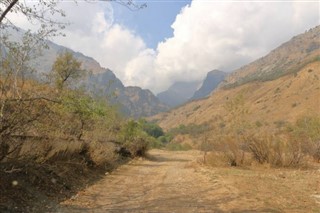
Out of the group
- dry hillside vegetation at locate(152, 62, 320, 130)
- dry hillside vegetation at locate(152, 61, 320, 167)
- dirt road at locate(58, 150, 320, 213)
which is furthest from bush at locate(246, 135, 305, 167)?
dry hillside vegetation at locate(152, 62, 320, 130)

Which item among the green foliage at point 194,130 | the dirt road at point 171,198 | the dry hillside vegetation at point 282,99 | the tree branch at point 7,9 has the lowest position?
the dirt road at point 171,198

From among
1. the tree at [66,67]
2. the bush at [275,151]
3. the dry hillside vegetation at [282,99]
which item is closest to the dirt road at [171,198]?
the bush at [275,151]

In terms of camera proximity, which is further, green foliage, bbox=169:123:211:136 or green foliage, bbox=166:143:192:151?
green foliage, bbox=169:123:211:136

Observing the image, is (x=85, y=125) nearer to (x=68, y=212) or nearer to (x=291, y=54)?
(x=68, y=212)

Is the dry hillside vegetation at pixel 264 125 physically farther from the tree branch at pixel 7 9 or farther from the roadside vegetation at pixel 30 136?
the tree branch at pixel 7 9

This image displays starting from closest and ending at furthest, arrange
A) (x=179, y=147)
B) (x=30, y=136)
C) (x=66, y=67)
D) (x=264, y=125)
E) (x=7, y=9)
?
1. (x=7, y=9)
2. (x=30, y=136)
3. (x=66, y=67)
4. (x=179, y=147)
5. (x=264, y=125)

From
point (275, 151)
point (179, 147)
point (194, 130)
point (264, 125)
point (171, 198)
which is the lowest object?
point (171, 198)

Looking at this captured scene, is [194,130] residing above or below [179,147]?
above

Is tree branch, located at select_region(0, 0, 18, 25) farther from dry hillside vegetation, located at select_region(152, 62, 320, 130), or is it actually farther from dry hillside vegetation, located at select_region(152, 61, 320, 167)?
dry hillside vegetation, located at select_region(152, 62, 320, 130)

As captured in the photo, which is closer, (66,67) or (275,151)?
(275,151)

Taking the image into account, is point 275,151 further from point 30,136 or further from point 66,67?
point 66,67

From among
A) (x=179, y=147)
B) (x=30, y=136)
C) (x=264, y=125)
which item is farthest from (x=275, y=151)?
(x=264, y=125)

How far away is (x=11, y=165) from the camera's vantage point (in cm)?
984

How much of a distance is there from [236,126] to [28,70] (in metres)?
18.2
